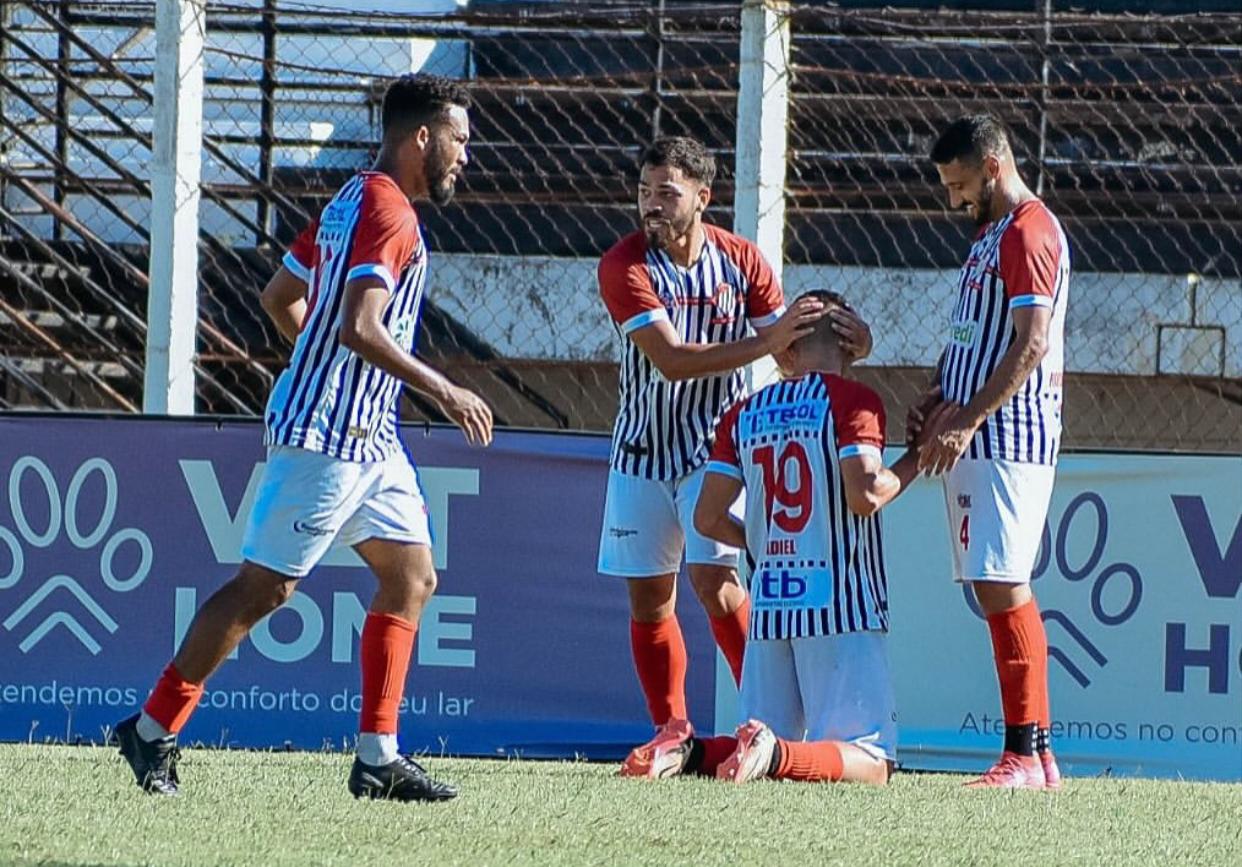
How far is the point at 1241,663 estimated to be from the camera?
711cm

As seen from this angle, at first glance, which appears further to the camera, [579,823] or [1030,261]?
[1030,261]

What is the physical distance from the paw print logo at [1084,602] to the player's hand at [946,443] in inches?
56.1

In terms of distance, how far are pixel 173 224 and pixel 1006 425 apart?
347 centimetres

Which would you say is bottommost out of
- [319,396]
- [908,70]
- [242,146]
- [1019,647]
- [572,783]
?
[572,783]

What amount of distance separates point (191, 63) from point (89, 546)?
192cm

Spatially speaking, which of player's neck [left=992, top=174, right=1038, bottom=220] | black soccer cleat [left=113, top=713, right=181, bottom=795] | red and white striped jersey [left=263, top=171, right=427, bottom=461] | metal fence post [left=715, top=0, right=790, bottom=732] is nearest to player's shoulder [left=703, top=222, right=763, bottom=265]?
player's neck [left=992, top=174, right=1038, bottom=220]

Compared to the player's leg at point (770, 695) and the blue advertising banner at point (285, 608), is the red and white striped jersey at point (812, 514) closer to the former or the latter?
the player's leg at point (770, 695)

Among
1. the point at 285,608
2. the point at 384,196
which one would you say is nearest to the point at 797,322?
the point at 384,196

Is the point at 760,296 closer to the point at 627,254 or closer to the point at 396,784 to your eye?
the point at 627,254

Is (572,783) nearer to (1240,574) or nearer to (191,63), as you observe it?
(1240,574)

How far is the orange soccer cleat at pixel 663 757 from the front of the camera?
5789 millimetres

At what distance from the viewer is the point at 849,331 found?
5.94m

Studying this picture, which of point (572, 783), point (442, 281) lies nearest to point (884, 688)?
point (572, 783)

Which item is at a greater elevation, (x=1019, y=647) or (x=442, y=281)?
(x=442, y=281)
